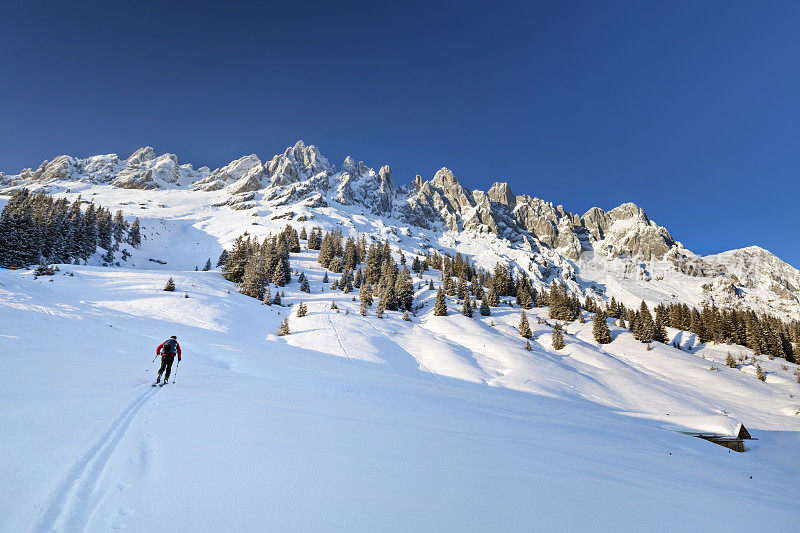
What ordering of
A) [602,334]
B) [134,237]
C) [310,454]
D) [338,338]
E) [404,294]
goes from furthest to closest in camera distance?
[134,237]
[404,294]
[602,334]
[338,338]
[310,454]

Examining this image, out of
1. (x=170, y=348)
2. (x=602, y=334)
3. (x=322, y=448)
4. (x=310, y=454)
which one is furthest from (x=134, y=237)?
(x=602, y=334)

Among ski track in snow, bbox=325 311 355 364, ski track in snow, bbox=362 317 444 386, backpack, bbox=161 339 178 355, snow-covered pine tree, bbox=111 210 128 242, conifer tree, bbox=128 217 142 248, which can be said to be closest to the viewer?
backpack, bbox=161 339 178 355

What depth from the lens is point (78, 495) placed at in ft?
9.84

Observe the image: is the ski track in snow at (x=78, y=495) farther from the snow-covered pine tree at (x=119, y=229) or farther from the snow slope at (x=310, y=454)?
the snow-covered pine tree at (x=119, y=229)

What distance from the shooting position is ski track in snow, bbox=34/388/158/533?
2674mm

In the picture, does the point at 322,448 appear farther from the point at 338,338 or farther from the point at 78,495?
the point at 338,338

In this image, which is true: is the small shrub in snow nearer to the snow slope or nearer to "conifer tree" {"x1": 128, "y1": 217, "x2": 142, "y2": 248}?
the snow slope

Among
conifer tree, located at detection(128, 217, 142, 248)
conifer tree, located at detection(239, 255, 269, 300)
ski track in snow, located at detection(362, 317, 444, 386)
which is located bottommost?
ski track in snow, located at detection(362, 317, 444, 386)

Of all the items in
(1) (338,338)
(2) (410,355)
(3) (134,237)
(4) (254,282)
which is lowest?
(2) (410,355)

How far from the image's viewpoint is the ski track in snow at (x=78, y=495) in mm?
2674

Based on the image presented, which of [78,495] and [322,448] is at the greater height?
[78,495]

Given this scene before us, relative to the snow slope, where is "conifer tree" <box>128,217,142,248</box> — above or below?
above

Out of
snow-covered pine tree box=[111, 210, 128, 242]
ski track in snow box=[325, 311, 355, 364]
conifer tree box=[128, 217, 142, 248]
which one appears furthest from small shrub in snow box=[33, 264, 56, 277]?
conifer tree box=[128, 217, 142, 248]

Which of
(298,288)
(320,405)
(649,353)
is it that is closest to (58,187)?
(298,288)
